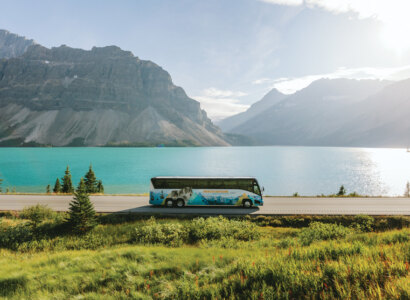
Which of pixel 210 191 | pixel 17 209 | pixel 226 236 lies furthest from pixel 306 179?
pixel 17 209

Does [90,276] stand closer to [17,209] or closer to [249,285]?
[249,285]

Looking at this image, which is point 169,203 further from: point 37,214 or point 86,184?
point 86,184

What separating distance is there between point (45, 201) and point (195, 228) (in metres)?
17.7

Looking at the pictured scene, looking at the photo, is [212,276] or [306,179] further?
[306,179]

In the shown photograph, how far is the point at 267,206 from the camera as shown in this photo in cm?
2091

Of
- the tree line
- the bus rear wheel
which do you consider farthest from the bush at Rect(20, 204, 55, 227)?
the tree line

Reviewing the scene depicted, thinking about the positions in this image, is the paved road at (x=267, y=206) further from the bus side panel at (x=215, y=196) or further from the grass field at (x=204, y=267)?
the grass field at (x=204, y=267)

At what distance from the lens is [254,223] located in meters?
16.2

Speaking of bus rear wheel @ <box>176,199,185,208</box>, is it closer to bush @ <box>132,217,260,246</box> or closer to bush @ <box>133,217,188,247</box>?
bush @ <box>132,217,260,246</box>

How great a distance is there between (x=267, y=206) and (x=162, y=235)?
1121 cm

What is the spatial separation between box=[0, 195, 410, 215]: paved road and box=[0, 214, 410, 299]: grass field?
3.90 m

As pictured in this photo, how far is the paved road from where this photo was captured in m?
18.8

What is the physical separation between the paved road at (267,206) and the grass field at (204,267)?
3903mm

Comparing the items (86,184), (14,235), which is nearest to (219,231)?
(14,235)
